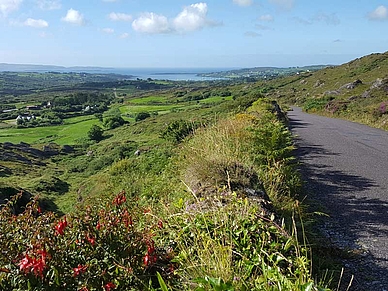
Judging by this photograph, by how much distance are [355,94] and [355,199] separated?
44441 mm

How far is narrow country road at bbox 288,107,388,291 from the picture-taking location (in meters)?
4.41

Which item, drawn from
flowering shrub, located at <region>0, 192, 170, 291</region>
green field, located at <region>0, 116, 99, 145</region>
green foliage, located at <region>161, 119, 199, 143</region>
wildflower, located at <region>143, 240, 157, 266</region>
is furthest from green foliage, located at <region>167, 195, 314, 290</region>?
green field, located at <region>0, 116, 99, 145</region>

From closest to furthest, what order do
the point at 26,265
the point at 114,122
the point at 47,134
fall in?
the point at 26,265, the point at 114,122, the point at 47,134

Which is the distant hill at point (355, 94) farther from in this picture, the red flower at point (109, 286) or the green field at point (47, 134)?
the green field at point (47, 134)

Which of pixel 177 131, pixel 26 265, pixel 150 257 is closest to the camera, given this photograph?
pixel 26 265

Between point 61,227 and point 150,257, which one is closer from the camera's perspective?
point 61,227

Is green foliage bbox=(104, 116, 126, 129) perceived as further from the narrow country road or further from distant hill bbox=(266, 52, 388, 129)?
the narrow country road

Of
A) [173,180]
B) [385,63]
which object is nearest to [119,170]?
[173,180]

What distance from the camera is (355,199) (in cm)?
682

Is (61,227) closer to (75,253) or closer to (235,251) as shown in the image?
(75,253)

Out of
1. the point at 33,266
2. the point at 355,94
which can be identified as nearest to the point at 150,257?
the point at 33,266

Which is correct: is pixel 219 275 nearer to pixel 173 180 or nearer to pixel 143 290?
pixel 143 290

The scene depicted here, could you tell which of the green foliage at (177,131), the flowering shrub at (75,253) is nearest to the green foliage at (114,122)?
the green foliage at (177,131)

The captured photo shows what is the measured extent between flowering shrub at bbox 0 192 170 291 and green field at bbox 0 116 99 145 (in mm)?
83408
